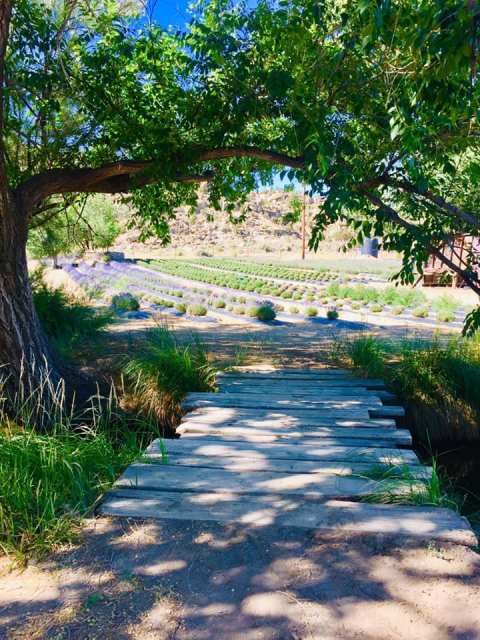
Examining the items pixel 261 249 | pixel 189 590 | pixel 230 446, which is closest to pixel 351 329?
pixel 230 446

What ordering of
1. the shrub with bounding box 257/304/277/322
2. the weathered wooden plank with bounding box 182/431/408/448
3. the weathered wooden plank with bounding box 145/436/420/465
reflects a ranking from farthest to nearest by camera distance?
the shrub with bounding box 257/304/277/322
the weathered wooden plank with bounding box 182/431/408/448
the weathered wooden plank with bounding box 145/436/420/465

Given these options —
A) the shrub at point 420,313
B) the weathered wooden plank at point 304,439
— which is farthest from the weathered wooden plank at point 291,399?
the shrub at point 420,313

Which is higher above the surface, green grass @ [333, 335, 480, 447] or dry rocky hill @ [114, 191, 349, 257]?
dry rocky hill @ [114, 191, 349, 257]

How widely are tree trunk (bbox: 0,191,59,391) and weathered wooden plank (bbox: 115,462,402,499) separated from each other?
1.78m

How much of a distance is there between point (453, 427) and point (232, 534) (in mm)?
4037

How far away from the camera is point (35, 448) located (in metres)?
2.81

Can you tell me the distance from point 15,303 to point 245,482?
108 inches

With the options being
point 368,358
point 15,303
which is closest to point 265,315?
point 368,358

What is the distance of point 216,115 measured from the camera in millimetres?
4539

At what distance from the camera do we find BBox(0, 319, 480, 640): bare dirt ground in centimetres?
162

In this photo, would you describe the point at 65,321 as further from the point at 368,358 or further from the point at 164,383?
the point at 368,358

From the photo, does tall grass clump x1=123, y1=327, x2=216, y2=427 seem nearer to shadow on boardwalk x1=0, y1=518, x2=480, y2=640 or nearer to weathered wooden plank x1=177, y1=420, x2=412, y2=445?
weathered wooden plank x1=177, y1=420, x2=412, y2=445

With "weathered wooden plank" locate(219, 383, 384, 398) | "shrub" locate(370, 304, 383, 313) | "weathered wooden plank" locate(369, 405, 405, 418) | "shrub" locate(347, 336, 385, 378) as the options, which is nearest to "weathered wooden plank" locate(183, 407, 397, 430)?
"weathered wooden plank" locate(369, 405, 405, 418)

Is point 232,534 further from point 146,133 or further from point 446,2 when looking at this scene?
point 146,133
